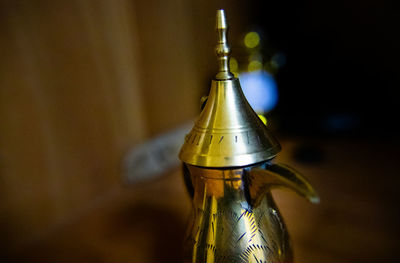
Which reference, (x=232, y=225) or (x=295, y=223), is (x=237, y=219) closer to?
(x=232, y=225)

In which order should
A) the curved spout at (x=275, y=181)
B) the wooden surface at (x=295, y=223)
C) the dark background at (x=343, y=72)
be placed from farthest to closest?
the dark background at (x=343, y=72) < the wooden surface at (x=295, y=223) < the curved spout at (x=275, y=181)

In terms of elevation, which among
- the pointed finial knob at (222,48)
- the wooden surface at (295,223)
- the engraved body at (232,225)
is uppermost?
the pointed finial knob at (222,48)

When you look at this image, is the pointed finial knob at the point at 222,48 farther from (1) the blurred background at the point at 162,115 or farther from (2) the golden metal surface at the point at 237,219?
(1) the blurred background at the point at 162,115

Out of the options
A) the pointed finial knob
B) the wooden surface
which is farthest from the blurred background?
the pointed finial knob

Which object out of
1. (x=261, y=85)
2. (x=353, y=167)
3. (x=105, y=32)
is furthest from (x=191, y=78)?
(x=353, y=167)

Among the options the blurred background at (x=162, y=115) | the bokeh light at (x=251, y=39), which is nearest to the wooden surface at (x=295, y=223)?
the blurred background at (x=162, y=115)

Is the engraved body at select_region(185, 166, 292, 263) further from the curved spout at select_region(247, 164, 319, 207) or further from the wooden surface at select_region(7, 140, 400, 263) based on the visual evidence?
the wooden surface at select_region(7, 140, 400, 263)

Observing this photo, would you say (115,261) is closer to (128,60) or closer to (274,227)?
(274,227)

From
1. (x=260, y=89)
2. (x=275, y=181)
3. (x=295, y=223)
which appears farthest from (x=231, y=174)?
(x=260, y=89)
